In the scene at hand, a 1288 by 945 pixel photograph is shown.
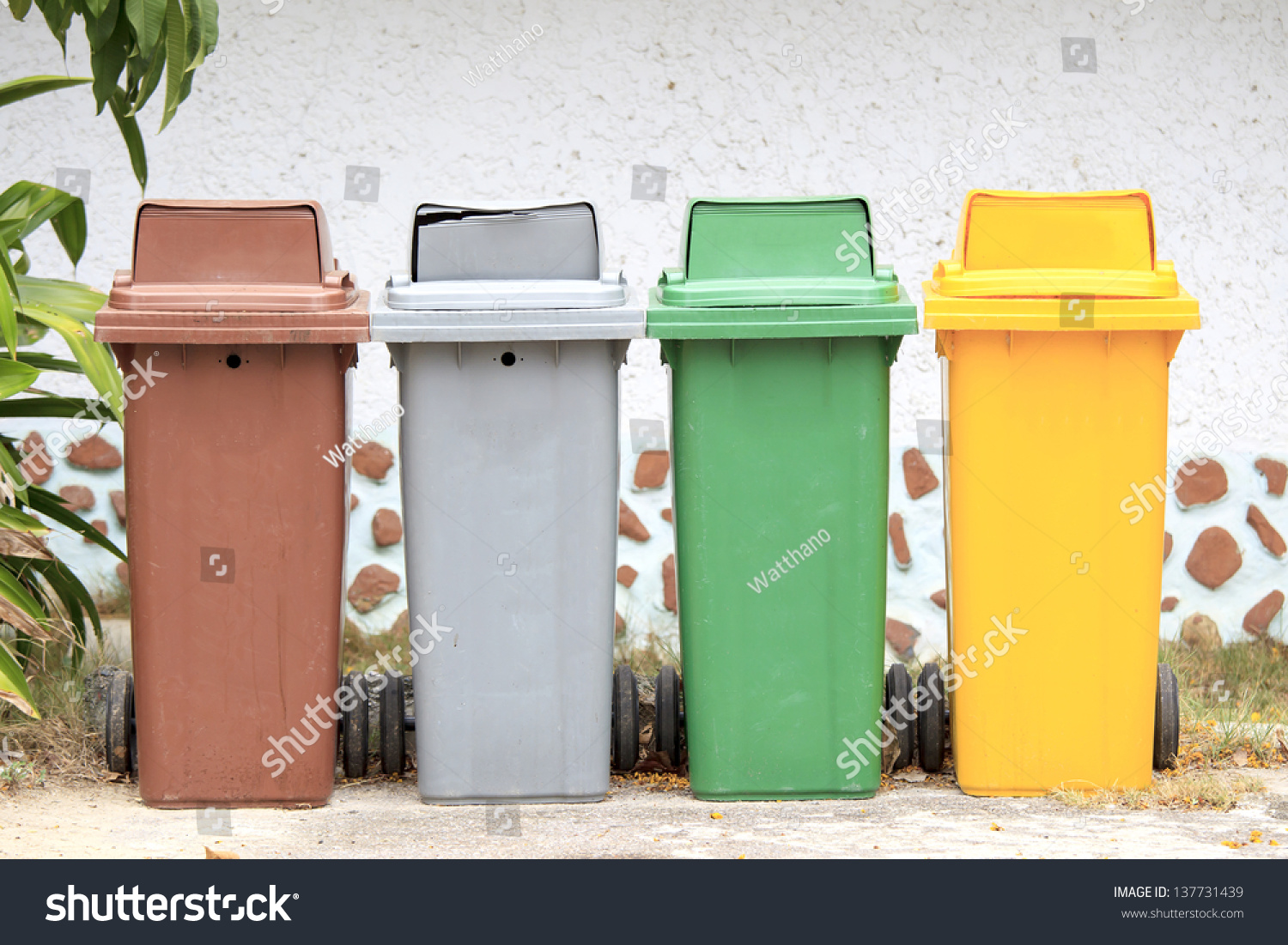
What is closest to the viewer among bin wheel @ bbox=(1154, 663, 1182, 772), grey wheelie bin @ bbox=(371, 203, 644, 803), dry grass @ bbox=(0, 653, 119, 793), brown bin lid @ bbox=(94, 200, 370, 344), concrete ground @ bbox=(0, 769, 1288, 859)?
concrete ground @ bbox=(0, 769, 1288, 859)

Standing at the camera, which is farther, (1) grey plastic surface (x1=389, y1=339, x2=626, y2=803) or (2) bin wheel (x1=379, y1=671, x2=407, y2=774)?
(2) bin wheel (x1=379, y1=671, x2=407, y2=774)

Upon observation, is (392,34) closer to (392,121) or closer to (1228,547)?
(392,121)

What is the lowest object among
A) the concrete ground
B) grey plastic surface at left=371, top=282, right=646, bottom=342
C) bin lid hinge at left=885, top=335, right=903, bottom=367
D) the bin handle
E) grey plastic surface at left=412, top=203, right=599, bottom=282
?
the concrete ground

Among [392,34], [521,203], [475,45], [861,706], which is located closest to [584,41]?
[475,45]

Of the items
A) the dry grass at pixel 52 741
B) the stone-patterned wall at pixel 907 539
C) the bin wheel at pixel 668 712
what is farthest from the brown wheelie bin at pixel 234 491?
the stone-patterned wall at pixel 907 539

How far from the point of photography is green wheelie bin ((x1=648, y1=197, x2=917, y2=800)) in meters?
3.62

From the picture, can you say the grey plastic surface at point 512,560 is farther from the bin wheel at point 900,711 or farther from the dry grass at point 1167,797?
the dry grass at point 1167,797

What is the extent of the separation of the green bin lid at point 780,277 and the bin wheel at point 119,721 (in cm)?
181

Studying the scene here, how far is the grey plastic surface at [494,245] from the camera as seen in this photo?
3.75 metres

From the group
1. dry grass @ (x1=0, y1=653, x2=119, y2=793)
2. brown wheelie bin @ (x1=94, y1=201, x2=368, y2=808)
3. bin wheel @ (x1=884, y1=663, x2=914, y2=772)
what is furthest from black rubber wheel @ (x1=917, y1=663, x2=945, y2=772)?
dry grass @ (x1=0, y1=653, x2=119, y2=793)

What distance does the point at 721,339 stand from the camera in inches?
143

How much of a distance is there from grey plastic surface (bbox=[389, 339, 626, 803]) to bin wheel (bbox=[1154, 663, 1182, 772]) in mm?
1612

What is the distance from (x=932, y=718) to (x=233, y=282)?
7.61ft

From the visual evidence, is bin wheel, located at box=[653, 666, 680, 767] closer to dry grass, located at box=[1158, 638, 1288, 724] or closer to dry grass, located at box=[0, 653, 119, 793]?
dry grass, located at box=[0, 653, 119, 793]
